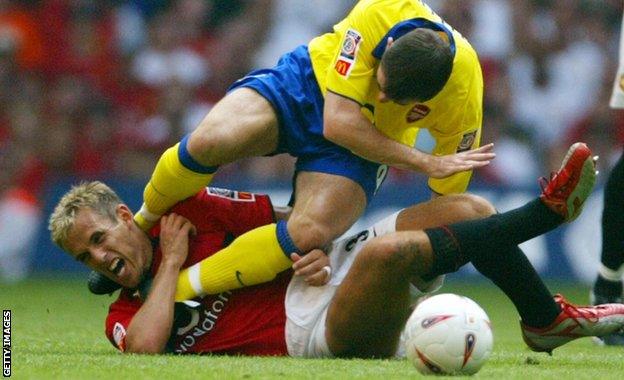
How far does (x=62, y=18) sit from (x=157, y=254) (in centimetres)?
719

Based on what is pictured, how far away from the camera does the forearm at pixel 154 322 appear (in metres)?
5.79

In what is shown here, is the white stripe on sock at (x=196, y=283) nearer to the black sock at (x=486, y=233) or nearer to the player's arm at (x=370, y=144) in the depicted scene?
the player's arm at (x=370, y=144)

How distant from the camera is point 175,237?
6.02 meters

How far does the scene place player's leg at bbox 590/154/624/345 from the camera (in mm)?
7234

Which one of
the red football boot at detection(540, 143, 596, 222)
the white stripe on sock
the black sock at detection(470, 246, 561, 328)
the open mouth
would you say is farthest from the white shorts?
the open mouth

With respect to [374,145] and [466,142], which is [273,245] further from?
[466,142]

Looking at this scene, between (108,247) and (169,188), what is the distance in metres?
0.43

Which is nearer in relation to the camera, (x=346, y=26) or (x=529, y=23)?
(x=346, y=26)

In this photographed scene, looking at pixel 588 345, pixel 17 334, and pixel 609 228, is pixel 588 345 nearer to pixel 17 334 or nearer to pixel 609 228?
pixel 609 228

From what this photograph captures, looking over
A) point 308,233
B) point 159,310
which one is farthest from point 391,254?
point 159,310

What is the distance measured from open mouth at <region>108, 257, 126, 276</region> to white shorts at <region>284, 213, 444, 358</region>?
0.70 m

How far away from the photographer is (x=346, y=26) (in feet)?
20.6

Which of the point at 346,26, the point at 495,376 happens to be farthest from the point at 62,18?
the point at 495,376

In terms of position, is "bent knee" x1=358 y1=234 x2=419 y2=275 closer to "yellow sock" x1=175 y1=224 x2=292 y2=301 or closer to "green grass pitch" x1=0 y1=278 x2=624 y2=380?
"green grass pitch" x1=0 y1=278 x2=624 y2=380
